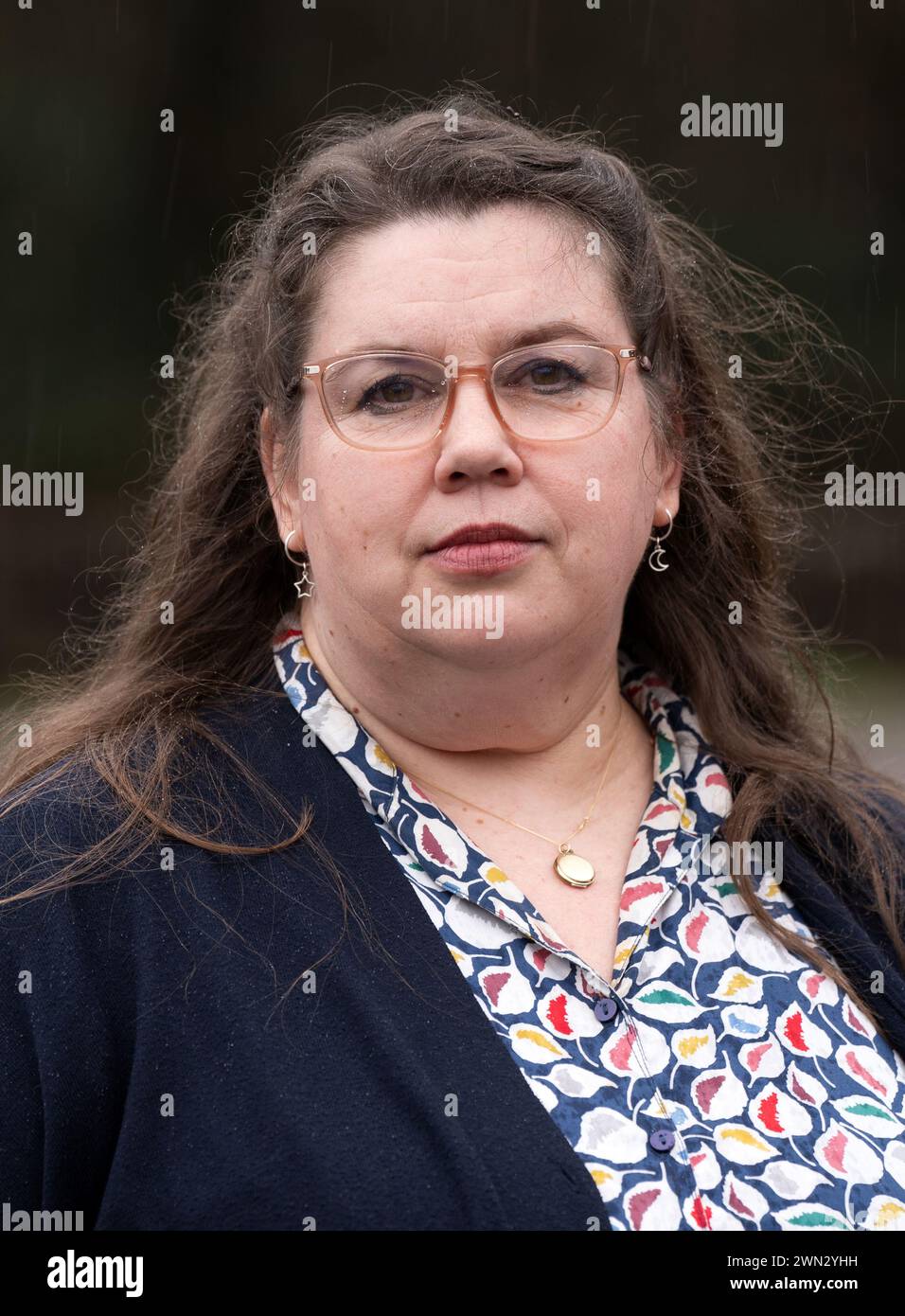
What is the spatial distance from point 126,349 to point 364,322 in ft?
13.5

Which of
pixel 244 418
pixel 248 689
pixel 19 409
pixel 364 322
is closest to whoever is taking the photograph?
pixel 364 322

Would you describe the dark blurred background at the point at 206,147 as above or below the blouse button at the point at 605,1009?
above

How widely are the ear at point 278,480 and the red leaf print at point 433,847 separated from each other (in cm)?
53

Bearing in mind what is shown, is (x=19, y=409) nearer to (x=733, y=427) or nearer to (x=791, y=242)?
(x=791, y=242)

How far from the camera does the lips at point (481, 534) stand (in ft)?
6.84

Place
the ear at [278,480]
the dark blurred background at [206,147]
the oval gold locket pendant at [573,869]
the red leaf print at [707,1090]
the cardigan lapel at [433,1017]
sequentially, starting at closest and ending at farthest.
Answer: the cardigan lapel at [433,1017]
the red leaf print at [707,1090]
the oval gold locket pendant at [573,869]
the ear at [278,480]
the dark blurred background at [206,147]

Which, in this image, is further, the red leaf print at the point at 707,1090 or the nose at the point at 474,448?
the nose at the point at 474,448

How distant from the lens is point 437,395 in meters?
2.13

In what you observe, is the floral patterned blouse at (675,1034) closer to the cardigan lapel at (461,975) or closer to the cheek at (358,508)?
the cardigan lapel at (461,975)

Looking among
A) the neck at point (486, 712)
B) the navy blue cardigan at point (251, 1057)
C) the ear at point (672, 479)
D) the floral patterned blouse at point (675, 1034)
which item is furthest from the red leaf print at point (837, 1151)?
the ear at point (672, 479)

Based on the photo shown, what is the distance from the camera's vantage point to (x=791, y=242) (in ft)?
22.2
